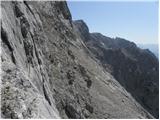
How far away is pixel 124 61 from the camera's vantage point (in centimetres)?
13925

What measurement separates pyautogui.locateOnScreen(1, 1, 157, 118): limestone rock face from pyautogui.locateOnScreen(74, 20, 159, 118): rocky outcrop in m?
60.0

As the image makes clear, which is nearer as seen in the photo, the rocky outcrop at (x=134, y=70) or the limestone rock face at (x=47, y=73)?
the limestone rock face at (x=47, y=73)

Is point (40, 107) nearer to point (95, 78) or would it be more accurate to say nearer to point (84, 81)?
point (84, 81)

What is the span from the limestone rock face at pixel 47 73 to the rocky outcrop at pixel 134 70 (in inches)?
2363

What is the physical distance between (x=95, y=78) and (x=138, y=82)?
78485 mm

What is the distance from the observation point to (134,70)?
136875mm

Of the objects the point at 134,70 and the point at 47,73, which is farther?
the point at 134,70

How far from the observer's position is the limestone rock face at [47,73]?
11430 millimetres

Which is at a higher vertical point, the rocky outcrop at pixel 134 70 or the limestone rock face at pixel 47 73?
the limestone rock face at pixel 47 73

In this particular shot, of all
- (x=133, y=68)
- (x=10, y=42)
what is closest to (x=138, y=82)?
(x=133, y=68)

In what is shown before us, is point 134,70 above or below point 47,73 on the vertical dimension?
below

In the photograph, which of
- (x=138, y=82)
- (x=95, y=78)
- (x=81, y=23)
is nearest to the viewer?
(x=95, y=78)

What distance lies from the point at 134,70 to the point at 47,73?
4244 inches

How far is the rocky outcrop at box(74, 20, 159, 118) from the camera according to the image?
11701cm
